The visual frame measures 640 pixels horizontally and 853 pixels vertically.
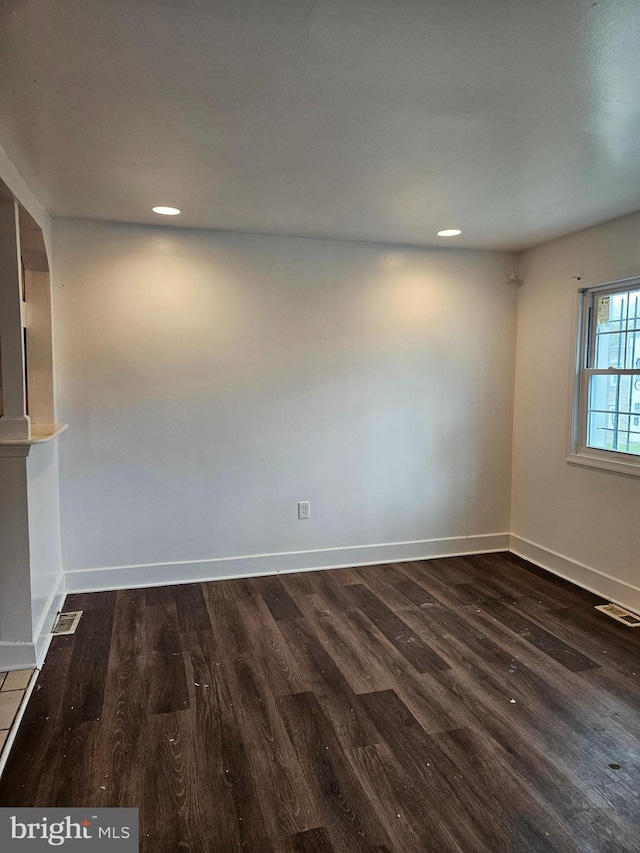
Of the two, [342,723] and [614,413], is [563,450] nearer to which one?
[614,413]

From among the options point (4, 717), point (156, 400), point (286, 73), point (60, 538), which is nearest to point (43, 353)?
point (156, 400)

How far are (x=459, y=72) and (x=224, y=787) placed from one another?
244cm

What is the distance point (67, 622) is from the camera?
301 cm

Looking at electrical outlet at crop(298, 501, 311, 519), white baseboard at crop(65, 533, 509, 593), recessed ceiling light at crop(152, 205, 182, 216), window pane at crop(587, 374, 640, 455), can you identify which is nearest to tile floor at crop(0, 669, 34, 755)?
white baseboard at crop(65, 533, 509, 593)

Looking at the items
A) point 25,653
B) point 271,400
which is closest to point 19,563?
point 25,653

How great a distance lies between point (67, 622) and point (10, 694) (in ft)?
2.30

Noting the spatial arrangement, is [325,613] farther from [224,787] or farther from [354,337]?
[354,337]

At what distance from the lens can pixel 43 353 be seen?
10.2 ft

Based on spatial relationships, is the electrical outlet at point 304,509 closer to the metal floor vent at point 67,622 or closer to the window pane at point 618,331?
the metal floor vent at point 67,622

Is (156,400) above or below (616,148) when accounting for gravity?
below

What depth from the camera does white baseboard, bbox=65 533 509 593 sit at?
3457 mm

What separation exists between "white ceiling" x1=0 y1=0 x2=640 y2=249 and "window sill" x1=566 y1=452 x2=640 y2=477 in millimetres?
1475

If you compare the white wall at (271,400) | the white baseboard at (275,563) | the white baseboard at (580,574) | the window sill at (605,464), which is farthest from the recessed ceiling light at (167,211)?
the white baseboard at (580,574)

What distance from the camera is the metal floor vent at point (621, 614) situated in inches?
120
